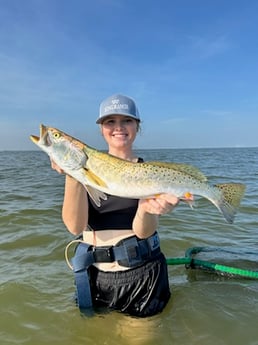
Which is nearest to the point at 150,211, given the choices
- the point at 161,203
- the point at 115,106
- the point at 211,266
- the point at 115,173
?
the point at 161,203

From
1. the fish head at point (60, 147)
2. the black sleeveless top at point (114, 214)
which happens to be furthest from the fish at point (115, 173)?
the black sleeveless top at point (114, 214)

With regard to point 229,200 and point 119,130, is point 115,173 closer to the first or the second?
point 119,130

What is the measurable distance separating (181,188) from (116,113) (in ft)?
3.27

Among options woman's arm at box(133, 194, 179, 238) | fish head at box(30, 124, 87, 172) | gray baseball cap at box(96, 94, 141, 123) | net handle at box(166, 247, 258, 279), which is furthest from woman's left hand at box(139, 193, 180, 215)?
net handle at box(166, 247, 258, 279)

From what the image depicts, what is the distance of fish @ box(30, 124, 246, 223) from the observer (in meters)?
3.08

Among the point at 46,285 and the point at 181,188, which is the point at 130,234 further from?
the point at 46,285

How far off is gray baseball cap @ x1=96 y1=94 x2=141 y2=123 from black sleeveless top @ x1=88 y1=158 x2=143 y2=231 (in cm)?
81

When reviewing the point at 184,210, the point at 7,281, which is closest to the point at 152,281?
the point at 7,281

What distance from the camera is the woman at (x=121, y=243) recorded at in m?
3.73

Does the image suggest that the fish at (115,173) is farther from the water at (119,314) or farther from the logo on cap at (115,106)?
the water at (119,314)

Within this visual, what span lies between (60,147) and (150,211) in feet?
3.10

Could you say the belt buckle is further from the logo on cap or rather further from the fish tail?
the logo on cap

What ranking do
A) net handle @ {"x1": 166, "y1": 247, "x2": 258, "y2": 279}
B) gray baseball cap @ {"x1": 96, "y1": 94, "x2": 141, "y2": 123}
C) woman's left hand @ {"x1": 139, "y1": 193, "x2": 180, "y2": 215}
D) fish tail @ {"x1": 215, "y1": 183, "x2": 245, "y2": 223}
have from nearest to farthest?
woman's left hand @ {"x1": 139, "y1": 193, "x2": 180, "y2": 215}, fish tail @ {"x1": 215, "y1": 183, "x2": 245, "y2": 223}, gray baseball cap @ {"x1": 96, "y1": 94, "x2": 141, "y2": 123}, net handle @ {"x1": 166, "y1": 247, "x2": 258, "y2": 279}

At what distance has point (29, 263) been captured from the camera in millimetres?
6582
